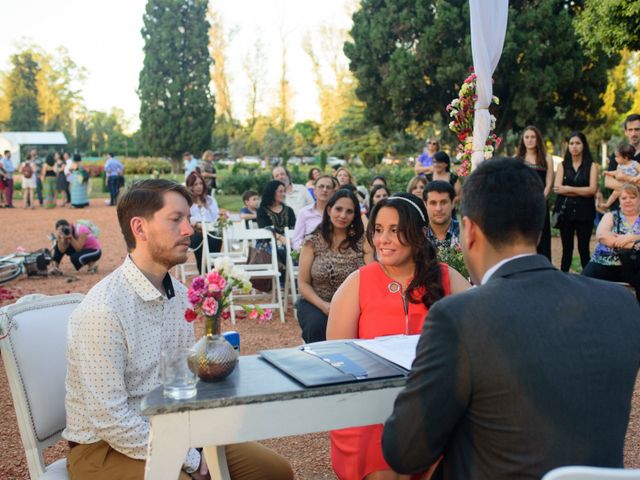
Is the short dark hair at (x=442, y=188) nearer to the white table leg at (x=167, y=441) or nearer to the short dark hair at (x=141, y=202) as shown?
the short dark hair at (x=141, y=202)

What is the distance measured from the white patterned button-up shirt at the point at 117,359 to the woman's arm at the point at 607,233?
17.9 feet

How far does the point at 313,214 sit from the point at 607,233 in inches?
127

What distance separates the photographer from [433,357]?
1.66m

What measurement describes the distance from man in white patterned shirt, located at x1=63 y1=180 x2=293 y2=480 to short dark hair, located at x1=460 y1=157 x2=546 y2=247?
135cm

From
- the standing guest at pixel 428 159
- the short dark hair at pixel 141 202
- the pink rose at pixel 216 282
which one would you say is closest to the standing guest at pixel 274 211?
the standing guest at pixel 428 159

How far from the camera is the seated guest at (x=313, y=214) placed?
8008 mm

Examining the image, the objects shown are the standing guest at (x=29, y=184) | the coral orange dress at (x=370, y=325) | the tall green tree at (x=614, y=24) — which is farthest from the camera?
the standing guest at (x=29, y=184)

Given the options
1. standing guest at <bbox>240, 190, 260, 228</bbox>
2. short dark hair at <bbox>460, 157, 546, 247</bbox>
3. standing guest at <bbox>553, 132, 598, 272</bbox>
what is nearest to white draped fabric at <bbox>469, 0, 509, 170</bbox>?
standing guest at <bbox>553, 132, 598, 272</bbox>

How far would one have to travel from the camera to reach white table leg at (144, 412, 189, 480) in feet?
6.46

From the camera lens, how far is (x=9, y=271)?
9688 millimetres

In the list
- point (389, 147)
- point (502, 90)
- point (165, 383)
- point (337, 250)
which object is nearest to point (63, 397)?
point (165, 383)

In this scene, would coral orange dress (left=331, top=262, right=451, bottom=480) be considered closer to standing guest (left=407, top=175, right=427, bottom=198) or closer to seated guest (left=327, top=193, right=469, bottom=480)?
seated guest (left=327, top=193, right=469, bottom=480)

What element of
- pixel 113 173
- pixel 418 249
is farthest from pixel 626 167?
pixel 113 173

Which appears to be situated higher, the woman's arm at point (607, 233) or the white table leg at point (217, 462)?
the woman's arm at point (607, 233)
